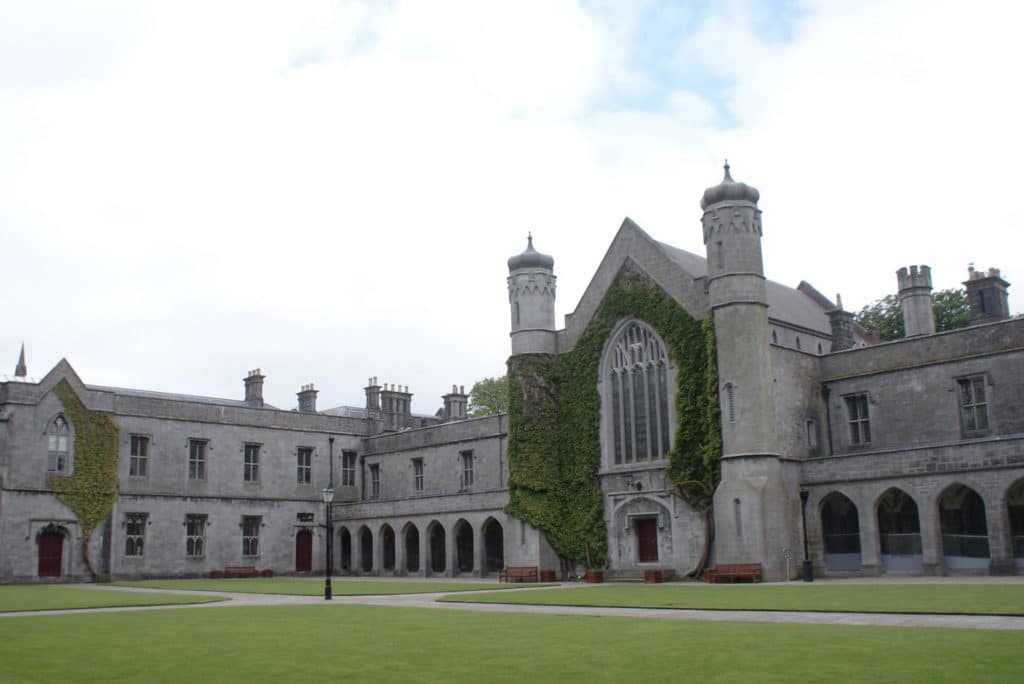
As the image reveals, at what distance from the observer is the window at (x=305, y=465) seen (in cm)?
5288

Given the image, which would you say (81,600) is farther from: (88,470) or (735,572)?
(735,572)

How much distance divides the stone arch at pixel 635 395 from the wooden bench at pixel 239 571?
19.8m

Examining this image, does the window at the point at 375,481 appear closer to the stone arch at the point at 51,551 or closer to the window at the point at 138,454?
the window at the point at 138,454

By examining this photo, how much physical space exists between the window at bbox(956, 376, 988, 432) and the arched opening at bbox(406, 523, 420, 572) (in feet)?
87.2

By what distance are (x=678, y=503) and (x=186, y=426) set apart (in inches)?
979

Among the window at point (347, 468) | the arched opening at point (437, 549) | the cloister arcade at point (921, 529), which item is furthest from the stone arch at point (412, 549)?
the cloister arcade at point (921, 529)

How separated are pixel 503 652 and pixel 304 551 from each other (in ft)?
136

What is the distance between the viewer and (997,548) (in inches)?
1152

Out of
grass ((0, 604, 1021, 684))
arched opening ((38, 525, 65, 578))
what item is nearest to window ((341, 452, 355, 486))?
arched opening ((38, 525, 65, 578))

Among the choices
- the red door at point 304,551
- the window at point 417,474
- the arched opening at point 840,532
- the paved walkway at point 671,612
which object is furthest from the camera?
the red door at point 304,551

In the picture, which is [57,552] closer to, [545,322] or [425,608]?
[545,322]

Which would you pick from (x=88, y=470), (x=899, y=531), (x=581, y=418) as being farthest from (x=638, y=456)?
(x=88, y=470)

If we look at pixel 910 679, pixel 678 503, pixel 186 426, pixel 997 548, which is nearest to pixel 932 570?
pixel 997 548

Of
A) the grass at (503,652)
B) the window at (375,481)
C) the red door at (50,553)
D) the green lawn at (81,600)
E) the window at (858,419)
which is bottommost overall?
the green lawn at (81,600)
